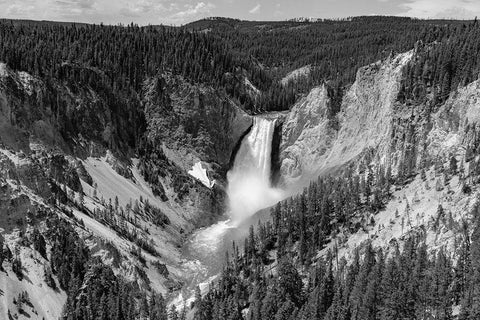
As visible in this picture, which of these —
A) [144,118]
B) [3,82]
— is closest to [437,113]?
[144,118]

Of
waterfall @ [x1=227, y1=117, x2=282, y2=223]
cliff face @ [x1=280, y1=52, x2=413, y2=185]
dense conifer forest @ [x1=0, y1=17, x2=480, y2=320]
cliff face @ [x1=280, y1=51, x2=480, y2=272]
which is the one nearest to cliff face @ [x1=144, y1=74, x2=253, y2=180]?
waterfall @ [x1=227, y1=117, x2=282, y2=223]

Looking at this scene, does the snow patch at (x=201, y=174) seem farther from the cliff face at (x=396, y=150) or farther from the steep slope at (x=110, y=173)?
the cliff face at (x=396, y=150)

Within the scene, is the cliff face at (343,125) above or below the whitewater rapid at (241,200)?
above

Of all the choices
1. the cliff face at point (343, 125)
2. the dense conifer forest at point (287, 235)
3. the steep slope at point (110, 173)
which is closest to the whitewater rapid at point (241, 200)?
the steep slope at point (110, 173)

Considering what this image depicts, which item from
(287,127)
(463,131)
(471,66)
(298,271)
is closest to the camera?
(298,271)

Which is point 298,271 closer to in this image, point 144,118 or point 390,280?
point 390,280

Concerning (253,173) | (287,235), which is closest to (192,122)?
(253,173)
